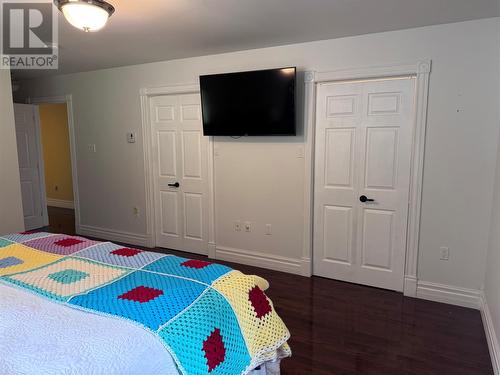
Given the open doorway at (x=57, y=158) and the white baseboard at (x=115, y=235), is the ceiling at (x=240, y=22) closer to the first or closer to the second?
the white baseboard at (x=115, y=235)

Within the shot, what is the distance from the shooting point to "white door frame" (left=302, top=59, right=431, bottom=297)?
9.43 feet

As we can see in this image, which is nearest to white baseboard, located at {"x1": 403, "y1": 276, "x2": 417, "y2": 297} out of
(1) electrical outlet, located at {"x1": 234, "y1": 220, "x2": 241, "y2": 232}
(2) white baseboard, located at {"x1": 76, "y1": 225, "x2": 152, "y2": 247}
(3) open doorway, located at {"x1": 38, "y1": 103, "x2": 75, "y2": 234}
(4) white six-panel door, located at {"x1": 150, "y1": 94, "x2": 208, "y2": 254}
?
(1) electrical outlet, located at {"x1": 234, "y1": 220, "x2": 241, "y2": 232}

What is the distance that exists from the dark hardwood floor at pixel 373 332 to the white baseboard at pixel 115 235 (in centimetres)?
204

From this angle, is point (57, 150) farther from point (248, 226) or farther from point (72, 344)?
point (72, 344)

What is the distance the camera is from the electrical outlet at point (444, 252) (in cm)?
293

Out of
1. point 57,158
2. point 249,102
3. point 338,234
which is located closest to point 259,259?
point 338,234

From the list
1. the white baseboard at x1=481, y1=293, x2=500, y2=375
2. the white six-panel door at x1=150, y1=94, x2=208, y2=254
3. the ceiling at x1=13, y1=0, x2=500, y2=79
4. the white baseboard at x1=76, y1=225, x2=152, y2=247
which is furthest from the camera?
the white baseboard at x1=76, y1=225, x2=152, y2=247

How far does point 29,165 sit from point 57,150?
5.81 ft

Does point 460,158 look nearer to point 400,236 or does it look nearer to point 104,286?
point 400,236

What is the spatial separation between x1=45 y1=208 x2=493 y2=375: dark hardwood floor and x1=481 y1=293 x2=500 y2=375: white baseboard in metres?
0.04

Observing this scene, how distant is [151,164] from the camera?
171 inches

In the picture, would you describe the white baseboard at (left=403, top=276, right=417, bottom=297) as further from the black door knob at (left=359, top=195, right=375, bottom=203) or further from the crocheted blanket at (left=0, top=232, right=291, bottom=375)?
the crocheted blanket at (left=0, top=232, right=291, bottom=375)

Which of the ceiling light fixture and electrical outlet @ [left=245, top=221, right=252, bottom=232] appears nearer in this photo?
the ceiling light fixture

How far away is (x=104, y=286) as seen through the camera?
1530mm
